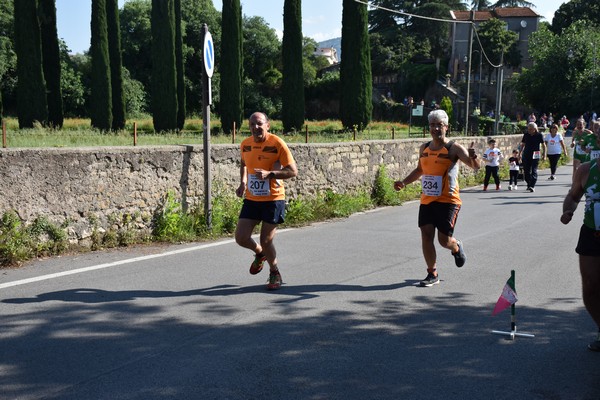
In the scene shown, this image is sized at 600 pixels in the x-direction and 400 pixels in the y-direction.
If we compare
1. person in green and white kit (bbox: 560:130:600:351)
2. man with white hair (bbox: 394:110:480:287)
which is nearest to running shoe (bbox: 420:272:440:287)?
man with white hair (bbox: 394:110:480:287)

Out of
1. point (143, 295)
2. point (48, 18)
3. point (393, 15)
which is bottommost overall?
point (143, 295)

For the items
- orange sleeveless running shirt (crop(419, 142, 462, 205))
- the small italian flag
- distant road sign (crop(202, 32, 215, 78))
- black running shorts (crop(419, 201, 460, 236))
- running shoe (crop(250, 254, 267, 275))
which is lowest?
running shoe (crop(250, 254, 267, 275))

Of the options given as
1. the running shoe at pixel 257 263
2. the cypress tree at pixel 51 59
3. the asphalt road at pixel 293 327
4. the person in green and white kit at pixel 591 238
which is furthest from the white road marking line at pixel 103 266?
the cypress tree at pixel 51 59

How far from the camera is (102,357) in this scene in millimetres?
5051

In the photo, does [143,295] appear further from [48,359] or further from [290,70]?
[290,70]

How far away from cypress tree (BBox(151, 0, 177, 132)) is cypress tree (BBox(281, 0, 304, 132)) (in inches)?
256

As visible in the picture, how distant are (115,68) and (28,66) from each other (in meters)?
7.46

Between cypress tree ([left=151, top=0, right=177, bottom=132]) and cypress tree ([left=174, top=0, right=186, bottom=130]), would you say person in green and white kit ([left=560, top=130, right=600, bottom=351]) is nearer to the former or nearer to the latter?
cypress tree ([left=151, top=0, right=177, bottom=132])

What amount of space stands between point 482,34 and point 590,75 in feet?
52.4

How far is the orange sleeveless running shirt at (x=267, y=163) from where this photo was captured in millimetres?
7203

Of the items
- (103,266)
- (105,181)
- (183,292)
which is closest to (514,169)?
Result: (105,181)

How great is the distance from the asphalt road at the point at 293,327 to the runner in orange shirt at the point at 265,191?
1.39 feet

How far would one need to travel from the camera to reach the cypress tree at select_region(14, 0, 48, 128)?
113ft

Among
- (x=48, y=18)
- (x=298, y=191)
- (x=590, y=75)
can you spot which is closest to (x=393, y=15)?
(x=590, y=75)
